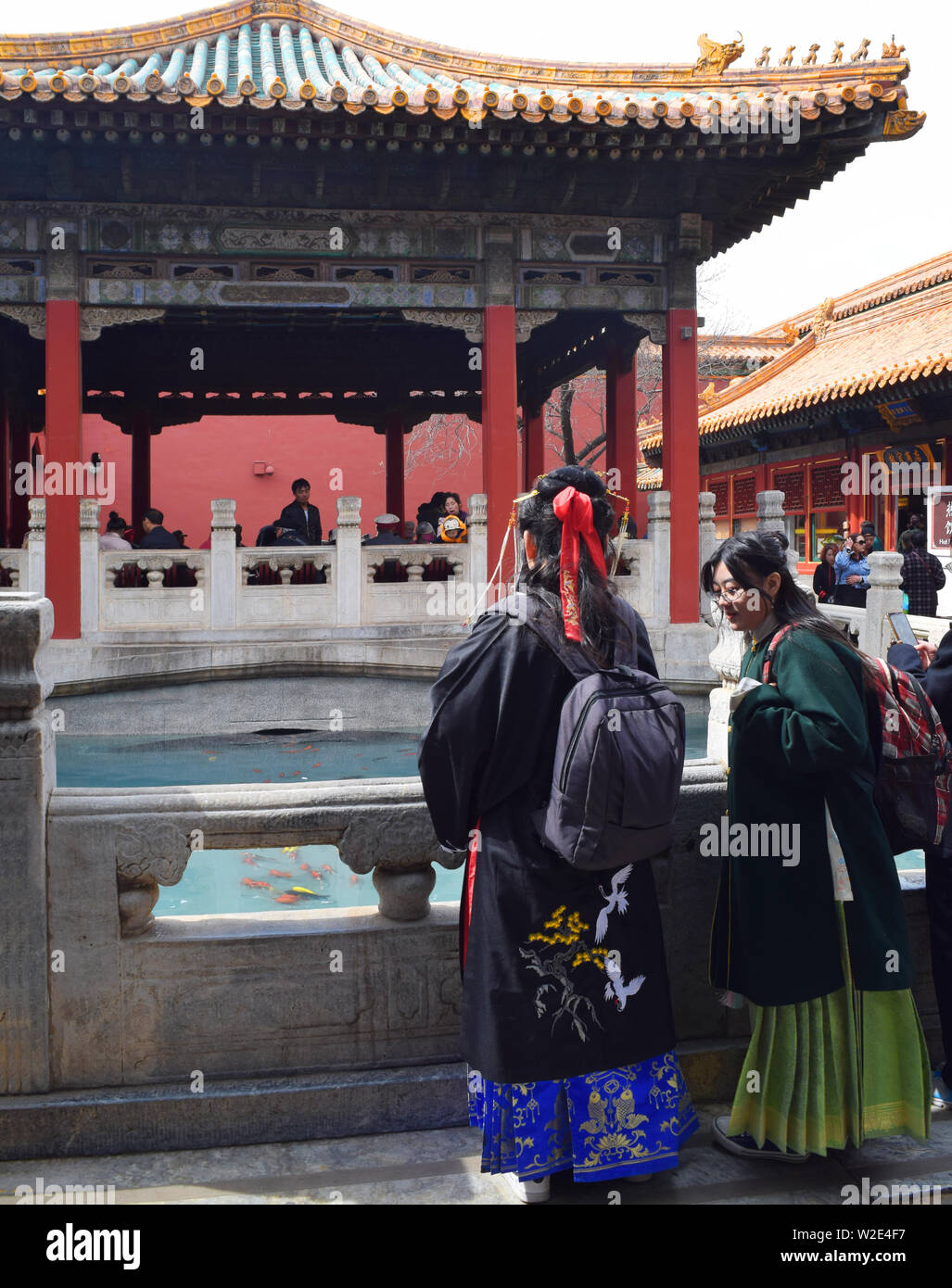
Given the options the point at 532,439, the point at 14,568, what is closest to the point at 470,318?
the point at 14,568

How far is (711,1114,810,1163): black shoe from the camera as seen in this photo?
2.39 m

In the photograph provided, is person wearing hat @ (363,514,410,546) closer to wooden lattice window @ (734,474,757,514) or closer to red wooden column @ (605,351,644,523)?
red wooden column @ (605,351,644,523)

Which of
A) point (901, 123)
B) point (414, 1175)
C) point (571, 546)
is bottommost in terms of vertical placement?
point (414, 1175)

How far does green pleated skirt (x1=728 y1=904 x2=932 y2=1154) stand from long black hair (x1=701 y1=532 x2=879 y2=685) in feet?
2.07

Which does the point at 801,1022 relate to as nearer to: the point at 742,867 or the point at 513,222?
the point at 742,867

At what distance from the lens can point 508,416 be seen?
930 centimetres

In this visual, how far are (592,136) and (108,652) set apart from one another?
5.40m

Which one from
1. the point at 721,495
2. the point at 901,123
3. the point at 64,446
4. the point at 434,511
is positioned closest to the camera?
the point at 901,123

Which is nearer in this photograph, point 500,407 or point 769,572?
point 769,572

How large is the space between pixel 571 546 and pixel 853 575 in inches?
369

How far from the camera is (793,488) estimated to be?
15.8 meters

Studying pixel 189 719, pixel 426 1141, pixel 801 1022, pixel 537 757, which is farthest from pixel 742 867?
pixel 189 719

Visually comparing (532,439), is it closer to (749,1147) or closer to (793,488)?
(793,488)

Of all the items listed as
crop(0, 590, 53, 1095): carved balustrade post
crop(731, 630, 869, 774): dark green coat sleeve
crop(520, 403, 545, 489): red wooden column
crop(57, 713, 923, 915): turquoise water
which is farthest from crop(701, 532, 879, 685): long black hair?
crop(520, 403, 545, 489): red wooden column
